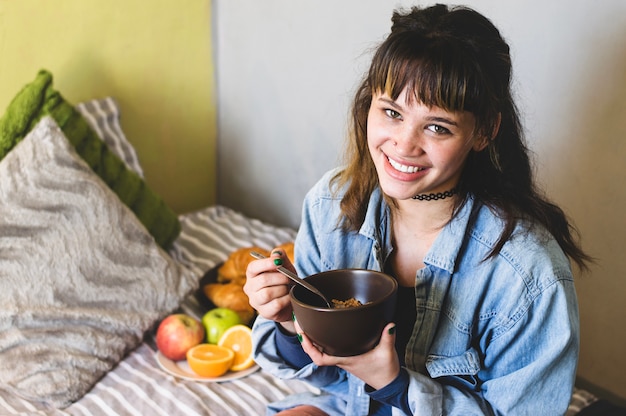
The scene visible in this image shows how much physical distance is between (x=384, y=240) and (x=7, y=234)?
32.1 inches

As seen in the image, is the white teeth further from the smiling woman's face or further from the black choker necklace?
the black choker necklace

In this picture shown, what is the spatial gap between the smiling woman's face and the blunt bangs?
0.05 feet

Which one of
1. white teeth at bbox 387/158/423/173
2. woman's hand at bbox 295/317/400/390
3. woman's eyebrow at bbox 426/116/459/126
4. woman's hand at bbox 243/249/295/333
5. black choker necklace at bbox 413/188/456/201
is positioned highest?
woman's eyebrow at bbox 426/116/459/126

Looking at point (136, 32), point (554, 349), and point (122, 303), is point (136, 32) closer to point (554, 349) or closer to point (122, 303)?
point (122, 303)

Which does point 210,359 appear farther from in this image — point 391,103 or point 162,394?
point 391,103

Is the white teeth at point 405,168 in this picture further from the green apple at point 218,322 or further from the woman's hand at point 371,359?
the green apple at point 218,322

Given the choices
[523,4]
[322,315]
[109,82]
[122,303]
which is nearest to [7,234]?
[122,303]

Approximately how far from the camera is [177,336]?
5.27ft

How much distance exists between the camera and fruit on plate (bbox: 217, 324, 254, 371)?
1.59m

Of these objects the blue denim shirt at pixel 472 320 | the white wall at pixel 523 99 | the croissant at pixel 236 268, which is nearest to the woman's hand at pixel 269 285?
the blue denim shirt at pixel 472 320

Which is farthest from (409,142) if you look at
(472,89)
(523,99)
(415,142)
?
(523,99)

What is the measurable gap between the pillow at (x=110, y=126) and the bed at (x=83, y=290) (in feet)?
0.17

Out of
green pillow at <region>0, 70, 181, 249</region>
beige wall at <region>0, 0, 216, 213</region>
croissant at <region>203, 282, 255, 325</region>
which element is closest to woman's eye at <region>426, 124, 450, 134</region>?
croissant at <region>203, 282, 255, 325</region>

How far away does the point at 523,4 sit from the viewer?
1.62m
